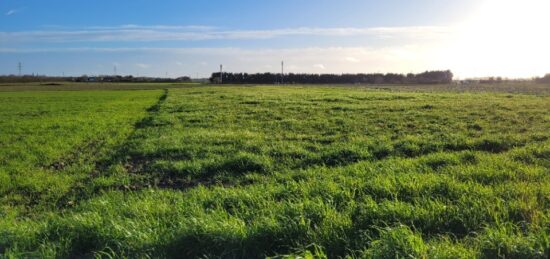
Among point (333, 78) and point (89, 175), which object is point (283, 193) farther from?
point (333, 78)

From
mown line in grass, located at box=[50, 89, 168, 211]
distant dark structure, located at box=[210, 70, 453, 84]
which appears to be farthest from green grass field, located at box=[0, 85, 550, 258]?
distant dark structure, located at box=[210, 70, 453, 84]

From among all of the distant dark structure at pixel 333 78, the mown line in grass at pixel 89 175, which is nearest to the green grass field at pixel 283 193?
the mown line in grass at pixel 89 175

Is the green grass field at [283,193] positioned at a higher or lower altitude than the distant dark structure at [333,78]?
lower

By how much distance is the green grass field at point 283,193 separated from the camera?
477 cm

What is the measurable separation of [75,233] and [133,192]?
3.24m

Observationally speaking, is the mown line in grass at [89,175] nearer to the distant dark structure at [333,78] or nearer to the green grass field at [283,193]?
the green grass field at [283,193]

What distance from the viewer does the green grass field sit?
15.6 ft

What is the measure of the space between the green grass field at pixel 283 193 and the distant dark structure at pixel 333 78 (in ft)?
386

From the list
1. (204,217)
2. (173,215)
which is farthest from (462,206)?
(173,215)

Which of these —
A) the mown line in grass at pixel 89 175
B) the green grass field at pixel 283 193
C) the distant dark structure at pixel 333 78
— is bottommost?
the mown line in grass at pixel 89 175

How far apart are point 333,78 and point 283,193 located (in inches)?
5240

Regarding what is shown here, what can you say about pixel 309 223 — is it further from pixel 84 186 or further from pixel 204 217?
pixel 84 186

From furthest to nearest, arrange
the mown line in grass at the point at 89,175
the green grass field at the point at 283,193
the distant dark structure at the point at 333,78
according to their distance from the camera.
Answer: the distant dark structure at the point at 333,78 < the mown line in grass at the point at 89,175 < the green grass field at the point at 283,193

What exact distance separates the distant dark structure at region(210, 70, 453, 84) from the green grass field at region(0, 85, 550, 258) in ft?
386
